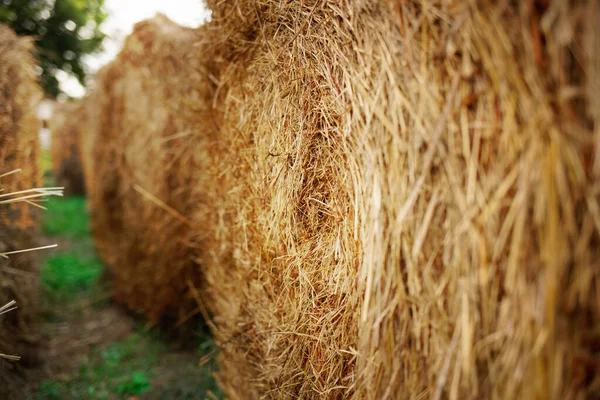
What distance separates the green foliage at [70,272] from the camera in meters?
4.70

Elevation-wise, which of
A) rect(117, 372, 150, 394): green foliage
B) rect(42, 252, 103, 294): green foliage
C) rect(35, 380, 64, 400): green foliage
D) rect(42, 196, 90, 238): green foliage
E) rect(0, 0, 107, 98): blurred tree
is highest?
rect(0, 0, 107, 98): blurred tree

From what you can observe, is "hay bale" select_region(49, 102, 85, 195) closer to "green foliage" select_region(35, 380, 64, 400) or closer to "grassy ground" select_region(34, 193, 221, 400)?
"grassy ground" select_region(34, 193, 221, 400)

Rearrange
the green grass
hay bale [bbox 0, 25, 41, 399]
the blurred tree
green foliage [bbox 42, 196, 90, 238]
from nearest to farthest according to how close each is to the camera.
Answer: hay bale [bbox 0, 25, 41, 399] < the green grass < the blurred tree < green foliage [bbox 42, 196, 90, 238]

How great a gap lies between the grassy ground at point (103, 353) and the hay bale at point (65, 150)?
301 inches

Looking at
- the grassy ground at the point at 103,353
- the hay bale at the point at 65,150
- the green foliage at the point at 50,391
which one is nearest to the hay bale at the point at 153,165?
the grassy ground at the point at 103,353

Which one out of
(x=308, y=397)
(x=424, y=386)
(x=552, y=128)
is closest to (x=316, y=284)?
(x=308, y=397)

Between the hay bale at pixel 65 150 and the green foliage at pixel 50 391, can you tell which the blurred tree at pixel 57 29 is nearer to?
the green foliage at pixel 50 391

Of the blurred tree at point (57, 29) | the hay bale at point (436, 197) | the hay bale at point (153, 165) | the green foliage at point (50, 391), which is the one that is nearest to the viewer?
the hay bale at point (436, 197)

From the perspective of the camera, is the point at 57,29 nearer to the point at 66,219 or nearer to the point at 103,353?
the point at 66,219

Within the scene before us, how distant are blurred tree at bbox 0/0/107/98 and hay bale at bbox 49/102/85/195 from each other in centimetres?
455

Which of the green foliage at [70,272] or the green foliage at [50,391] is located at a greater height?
the green foliage at [70,272]

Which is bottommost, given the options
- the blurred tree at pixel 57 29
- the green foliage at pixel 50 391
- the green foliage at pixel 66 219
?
the green foliage at pixel 50 391

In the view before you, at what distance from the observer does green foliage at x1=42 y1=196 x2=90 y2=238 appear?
7.21m

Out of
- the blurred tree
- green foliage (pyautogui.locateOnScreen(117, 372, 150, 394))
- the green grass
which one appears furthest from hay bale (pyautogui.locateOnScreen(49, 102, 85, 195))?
green foliage (pyautogui.locateOnScreen(117, 372, 150, 394))
